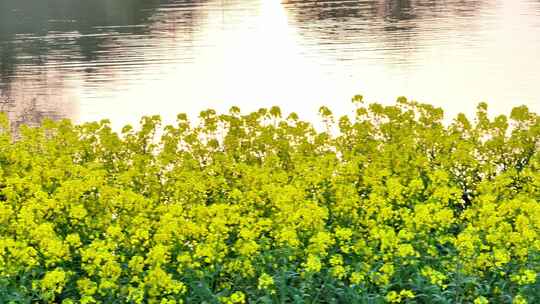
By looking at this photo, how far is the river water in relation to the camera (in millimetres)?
14242

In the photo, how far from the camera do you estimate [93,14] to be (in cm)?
2816

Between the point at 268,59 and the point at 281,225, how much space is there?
12966mm

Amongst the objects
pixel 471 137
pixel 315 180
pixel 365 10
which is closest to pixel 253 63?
pixel 365 10

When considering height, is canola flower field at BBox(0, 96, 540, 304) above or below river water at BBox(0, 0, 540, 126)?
above

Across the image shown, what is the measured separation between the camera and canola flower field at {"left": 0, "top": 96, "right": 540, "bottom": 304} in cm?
509

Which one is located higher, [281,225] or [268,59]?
[281,225]

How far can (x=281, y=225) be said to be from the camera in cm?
547

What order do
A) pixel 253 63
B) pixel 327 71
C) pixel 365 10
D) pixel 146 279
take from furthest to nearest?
1. pixel 365 10
2. pixel 253 63
3. pixel 327 71
4. pixel 146 279

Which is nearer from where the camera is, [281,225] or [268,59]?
[281,225]

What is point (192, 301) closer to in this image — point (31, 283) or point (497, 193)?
point (31, 283)

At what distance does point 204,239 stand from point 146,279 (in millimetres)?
464

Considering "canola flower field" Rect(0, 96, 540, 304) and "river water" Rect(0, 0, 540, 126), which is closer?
"canola flower field" Rect(0, 96, 540, 304)

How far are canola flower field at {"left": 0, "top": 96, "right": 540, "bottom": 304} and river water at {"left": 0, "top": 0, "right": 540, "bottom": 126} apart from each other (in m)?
5.95

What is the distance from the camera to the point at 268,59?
18281mm
